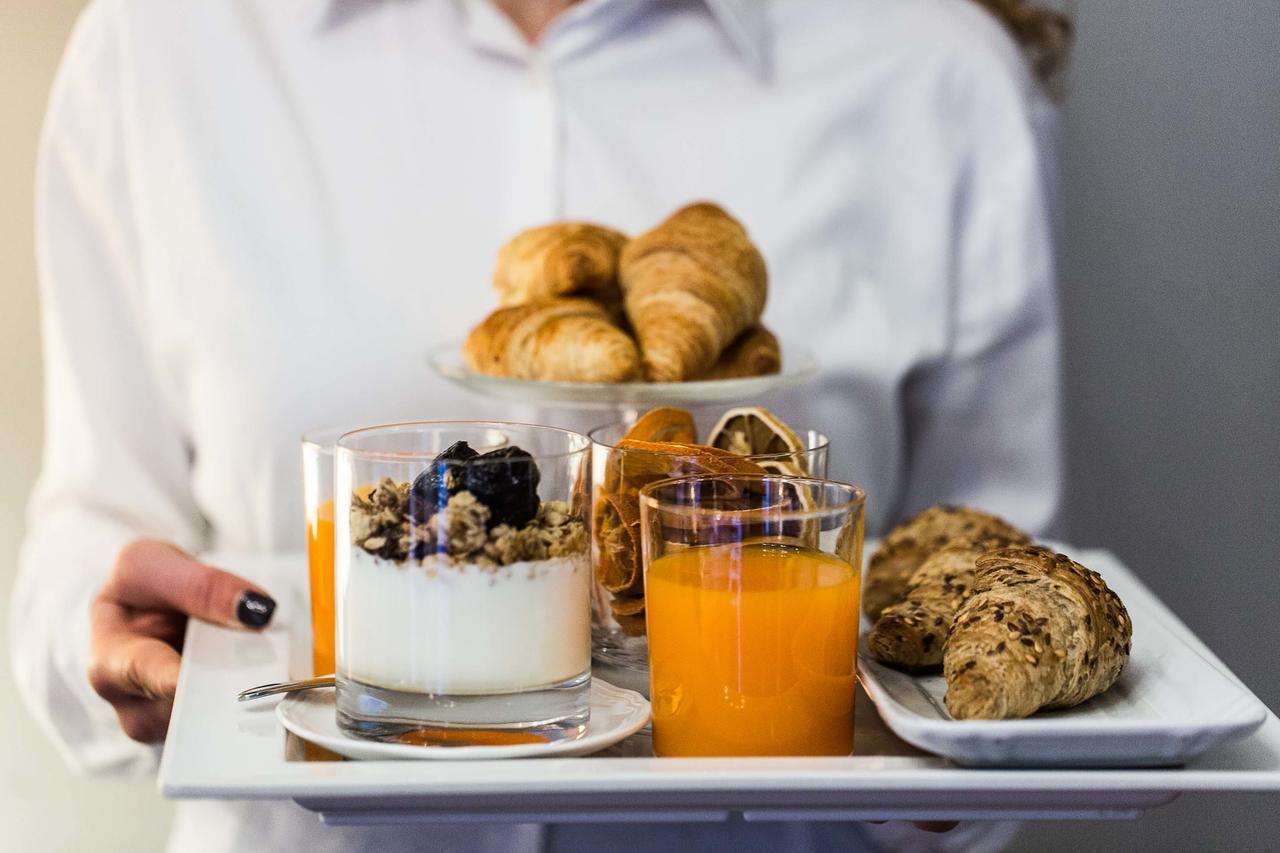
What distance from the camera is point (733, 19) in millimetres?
1209

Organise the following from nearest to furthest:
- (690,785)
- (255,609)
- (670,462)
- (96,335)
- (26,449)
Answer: (690,785) → (670,462) → (255,609) → (96,335) → (26,449)

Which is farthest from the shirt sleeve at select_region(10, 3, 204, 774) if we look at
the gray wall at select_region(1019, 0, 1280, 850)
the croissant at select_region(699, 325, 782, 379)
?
the gray wall at select_region(1019, 0, 1280, 850)

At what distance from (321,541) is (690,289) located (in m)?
0.33

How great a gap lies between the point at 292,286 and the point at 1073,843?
3.62 ft

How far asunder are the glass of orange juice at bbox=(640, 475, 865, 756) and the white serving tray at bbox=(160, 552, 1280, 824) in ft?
0.10

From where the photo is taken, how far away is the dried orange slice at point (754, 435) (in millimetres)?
727

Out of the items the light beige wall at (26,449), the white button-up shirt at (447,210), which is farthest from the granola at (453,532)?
the light beige wall at (26,449)

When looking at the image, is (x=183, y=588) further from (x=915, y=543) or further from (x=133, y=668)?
(x=915, y=543)

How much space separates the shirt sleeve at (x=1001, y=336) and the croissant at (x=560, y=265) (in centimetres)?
40

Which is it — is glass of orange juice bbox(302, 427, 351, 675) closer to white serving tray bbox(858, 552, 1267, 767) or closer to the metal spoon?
the metal spoon

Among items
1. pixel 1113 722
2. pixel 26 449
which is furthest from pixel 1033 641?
pixel 26 449

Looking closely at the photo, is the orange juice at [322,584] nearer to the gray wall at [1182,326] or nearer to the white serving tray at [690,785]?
the white serving tray at [690,785]

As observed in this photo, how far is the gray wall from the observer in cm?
136

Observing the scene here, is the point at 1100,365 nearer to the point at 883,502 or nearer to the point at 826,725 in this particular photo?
the point at 883,502
